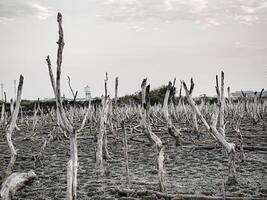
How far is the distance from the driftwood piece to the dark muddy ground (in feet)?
0.47

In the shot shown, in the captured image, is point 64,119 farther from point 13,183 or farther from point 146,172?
point 146,172

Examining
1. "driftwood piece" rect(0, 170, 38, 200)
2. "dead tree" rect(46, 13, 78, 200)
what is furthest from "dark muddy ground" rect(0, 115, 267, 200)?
"dead tree" rect(46, 13, 78, 200)

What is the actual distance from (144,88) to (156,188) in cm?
174

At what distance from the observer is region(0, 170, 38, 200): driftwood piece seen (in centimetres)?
517

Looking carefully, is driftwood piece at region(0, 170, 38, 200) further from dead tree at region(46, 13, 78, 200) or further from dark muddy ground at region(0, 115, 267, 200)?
dead tree at region(46, 13, 78, 200)

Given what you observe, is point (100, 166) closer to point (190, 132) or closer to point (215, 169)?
point (215, 169)

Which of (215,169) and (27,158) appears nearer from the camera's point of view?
(215,169)

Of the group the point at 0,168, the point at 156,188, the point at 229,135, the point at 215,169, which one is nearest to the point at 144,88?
the point at 156,188

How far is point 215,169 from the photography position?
7320mm

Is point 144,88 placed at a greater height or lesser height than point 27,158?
greater

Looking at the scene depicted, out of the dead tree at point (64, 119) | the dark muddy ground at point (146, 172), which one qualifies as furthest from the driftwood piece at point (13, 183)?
the dead tree at point (64, 119)

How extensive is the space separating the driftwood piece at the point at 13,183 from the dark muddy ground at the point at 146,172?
143 mm

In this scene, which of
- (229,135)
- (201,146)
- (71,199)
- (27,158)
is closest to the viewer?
(71,199)

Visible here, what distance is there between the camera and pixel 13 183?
551 cm
